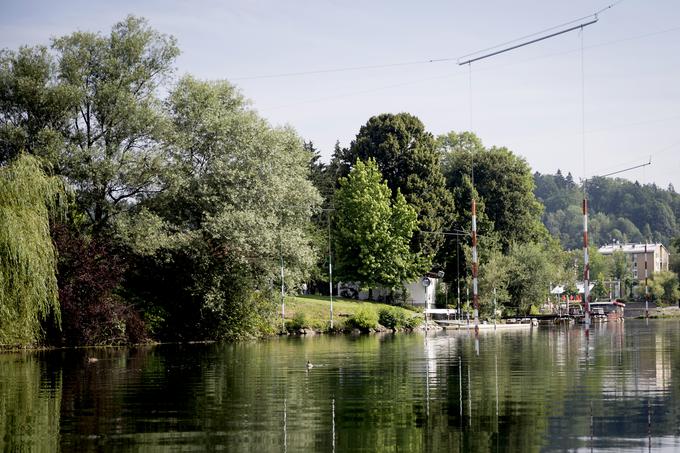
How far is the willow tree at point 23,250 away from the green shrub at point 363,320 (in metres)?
32.6

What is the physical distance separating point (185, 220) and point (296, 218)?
7.96m

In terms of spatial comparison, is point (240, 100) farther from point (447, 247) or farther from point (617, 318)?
point (617, 318)

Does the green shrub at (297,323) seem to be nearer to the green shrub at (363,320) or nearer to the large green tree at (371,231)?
the green shrub at (363,320)

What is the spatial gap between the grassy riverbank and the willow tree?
27357mm

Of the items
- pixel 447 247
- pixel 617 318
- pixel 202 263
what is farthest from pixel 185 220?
pixel 617 318

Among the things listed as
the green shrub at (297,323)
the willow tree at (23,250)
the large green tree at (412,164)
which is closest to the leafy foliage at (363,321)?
the green shrub at (297,323)

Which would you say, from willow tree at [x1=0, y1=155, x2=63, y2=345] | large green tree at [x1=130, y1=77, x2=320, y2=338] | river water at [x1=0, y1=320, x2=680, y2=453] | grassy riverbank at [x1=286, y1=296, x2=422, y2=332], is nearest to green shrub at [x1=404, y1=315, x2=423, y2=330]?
grassy riverbank at [x1=286, y1=296, x2=422, y2=332]

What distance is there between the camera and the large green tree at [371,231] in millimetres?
87062

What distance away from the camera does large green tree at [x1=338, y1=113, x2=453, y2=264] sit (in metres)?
93.2

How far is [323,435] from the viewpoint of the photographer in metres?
17.2

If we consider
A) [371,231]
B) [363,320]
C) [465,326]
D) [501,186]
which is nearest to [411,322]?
[465,326]

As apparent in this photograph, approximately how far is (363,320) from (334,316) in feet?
9.12

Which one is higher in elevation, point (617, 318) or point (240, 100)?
point (240, 100)

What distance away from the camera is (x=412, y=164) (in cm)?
9412
